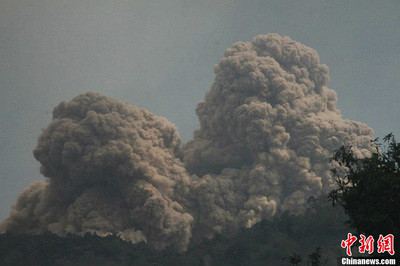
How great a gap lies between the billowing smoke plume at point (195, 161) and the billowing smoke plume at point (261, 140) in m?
0.10

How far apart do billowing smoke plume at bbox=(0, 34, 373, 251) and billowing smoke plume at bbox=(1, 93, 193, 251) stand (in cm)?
9

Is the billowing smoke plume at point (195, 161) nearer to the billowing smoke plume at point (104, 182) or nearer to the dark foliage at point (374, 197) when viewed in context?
the billowing smoke plume at point (104, 182)

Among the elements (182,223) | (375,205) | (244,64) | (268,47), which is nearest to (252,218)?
(182,223)

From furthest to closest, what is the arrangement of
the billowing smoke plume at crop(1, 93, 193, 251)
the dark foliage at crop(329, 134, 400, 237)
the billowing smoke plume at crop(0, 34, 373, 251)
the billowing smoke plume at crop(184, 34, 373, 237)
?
the billowing smoke plume at crop(184, 34, 373, 237), the billowing smoke plume at crop(0, 34, 373, 251), the billowing smoke plume at crop(1, 93, 193, 251), the dark foliage at crop(329, 134, 400, 237)

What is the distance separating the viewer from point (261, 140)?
5050 cm

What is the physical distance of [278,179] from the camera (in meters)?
49.3

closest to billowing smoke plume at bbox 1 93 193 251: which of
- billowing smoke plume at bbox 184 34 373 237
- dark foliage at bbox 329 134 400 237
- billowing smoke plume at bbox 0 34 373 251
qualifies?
billowing smoke plume at bbox 0 34 373 251

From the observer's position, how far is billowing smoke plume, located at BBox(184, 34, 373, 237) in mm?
47219

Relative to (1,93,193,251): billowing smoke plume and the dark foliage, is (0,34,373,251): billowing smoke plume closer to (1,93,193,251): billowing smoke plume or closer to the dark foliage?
(1,93,193,251): billowing smoke plume

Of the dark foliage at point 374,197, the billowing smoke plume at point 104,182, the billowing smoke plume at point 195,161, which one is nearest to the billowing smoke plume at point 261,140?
the billowing smoke plume at point 195,161

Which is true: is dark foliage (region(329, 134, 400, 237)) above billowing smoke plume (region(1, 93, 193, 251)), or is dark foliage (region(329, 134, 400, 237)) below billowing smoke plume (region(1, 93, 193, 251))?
below

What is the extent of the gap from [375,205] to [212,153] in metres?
32.7

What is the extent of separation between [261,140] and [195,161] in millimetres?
7168

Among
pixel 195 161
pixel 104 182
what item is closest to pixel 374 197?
pixel 104 182
